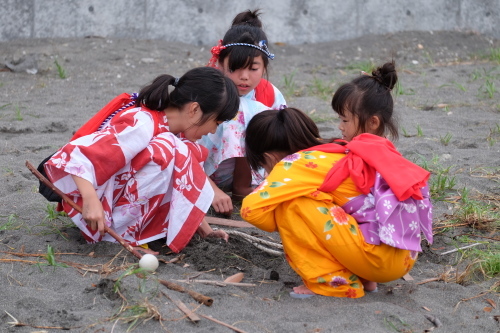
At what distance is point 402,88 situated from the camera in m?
6.15

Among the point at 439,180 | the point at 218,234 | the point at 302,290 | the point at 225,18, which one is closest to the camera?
the point at 302,290

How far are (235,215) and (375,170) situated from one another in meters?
1.28

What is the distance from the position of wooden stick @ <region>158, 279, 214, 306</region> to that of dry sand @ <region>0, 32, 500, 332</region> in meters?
0.02

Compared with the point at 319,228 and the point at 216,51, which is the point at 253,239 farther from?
the point at 216,51

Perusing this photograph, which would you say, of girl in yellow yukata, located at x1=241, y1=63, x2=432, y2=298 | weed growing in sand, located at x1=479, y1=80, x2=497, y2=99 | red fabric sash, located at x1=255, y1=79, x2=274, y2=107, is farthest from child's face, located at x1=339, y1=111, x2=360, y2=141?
weed growing in sand, located at x1=479, y1=80, x2=497, y2=99

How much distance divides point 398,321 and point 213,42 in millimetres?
5916

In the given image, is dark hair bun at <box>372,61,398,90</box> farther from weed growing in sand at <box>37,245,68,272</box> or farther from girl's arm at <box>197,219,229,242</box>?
weed growing in sand at <box>37,245,68,272</box>

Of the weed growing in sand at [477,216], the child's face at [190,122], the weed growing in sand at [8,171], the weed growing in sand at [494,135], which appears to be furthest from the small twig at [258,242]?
the weed growing in sand at [494,135]

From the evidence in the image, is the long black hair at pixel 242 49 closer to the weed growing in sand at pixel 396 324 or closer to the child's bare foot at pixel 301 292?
the child's bare foot at pixel 301 292

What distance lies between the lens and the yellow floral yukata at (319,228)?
8.06ft

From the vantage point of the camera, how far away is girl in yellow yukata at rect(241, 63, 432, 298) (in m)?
2.42

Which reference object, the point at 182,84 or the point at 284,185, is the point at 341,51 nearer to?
the point at 182,84

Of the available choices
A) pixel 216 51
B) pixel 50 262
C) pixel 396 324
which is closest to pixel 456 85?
pixel 216 51

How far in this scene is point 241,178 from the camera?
376 centimetres
